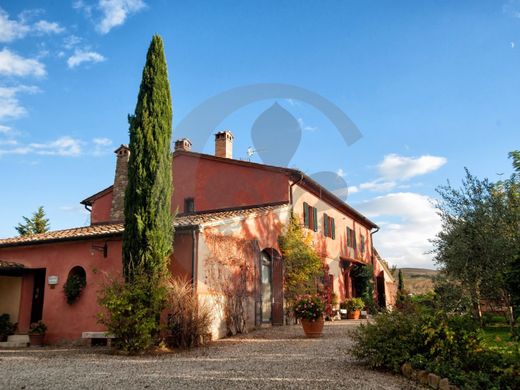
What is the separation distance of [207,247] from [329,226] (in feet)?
32.3

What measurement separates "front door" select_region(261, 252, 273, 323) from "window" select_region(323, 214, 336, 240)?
5.18 m

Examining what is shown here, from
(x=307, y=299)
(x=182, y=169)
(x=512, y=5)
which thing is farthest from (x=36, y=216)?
(x=512, y=5)

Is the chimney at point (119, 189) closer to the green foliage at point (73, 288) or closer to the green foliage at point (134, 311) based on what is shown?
the green foliage at point (73, 288)

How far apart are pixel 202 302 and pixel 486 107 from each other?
26.7ft

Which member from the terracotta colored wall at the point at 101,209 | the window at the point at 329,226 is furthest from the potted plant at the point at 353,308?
the terracotta colored wall at the point at 101,209

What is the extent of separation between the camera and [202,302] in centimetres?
1002

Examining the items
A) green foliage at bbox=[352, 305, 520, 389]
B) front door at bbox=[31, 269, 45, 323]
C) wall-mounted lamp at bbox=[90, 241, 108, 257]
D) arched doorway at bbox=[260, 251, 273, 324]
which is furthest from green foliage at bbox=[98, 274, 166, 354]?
front door at bbox=[31, 269, 45, 323]

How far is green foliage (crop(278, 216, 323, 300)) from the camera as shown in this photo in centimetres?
1443

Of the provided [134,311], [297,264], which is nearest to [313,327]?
[297,264]

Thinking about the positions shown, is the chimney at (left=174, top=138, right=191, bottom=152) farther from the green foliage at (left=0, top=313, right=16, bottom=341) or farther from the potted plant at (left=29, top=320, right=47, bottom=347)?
the potted plant at (left=29, top=320, right=47, bottom=347)

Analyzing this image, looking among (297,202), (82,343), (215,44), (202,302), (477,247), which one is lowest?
(82,343)

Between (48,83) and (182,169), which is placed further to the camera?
(182,169)

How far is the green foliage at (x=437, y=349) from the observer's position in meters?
4.88

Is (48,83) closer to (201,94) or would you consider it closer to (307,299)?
(201,94)
